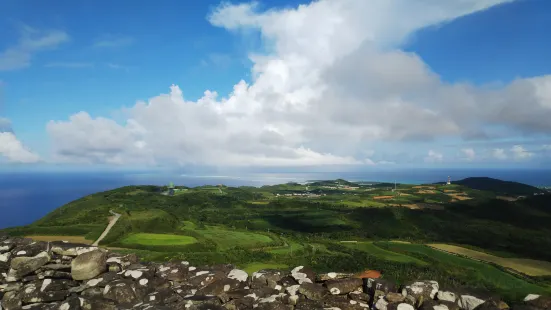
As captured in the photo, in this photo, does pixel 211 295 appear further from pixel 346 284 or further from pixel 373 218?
pixel 373 218

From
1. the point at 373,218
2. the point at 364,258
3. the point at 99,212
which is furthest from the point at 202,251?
the point at 373,218

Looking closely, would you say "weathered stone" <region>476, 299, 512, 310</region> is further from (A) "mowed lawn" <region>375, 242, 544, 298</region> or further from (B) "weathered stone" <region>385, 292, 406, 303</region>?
(A) "mowed lawn" <region>375, 242, 544, 298</region>

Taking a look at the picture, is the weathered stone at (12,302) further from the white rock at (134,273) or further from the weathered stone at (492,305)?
the weathered stone at (492,305)

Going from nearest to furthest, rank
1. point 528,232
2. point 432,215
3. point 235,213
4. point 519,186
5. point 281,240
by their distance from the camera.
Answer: point 281,240, point 528,232, point 432,215, point 235,213, point 519,186

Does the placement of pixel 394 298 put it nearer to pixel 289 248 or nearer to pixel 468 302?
pixel 468 302

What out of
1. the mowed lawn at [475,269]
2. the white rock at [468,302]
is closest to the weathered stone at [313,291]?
the white rock at [468,302]

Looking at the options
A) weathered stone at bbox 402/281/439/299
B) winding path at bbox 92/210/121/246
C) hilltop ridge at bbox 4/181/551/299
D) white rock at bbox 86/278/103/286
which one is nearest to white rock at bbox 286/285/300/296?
weathered stone at bbox 402/281/439/299

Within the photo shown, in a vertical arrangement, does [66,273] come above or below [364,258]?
above
